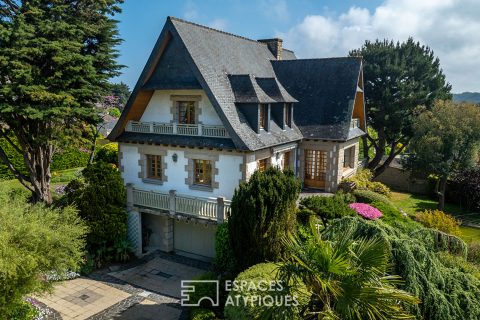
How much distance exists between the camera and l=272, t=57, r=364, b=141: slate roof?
2144 cm

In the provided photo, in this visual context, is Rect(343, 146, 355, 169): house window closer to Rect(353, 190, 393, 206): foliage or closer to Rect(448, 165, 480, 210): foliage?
Rect(353, 190, 393, 206): foliage

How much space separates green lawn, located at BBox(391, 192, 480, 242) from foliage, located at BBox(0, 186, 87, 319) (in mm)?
21418

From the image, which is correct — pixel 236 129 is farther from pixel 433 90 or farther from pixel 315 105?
pixel 433 90

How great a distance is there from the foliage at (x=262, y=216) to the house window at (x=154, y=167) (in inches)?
312

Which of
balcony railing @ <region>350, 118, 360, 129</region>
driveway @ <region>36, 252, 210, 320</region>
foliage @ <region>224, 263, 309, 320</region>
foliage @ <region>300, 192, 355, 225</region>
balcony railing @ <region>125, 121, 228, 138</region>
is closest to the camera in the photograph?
foliage @ <region>224, 263, 309, 320</region>

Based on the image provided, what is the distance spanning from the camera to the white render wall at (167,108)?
18109mm

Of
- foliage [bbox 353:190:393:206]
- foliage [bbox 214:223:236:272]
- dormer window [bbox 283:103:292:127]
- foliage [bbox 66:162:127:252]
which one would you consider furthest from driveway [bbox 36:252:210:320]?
foliage [bbox 353:190:393:206]

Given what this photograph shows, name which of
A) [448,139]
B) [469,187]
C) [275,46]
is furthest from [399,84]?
[275,46]

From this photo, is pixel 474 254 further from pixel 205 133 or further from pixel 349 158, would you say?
pixel 349 158

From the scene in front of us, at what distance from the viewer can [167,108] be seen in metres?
19.4

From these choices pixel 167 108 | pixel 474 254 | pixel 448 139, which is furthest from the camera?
pixel 448 139

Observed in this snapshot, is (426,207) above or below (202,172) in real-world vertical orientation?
below
